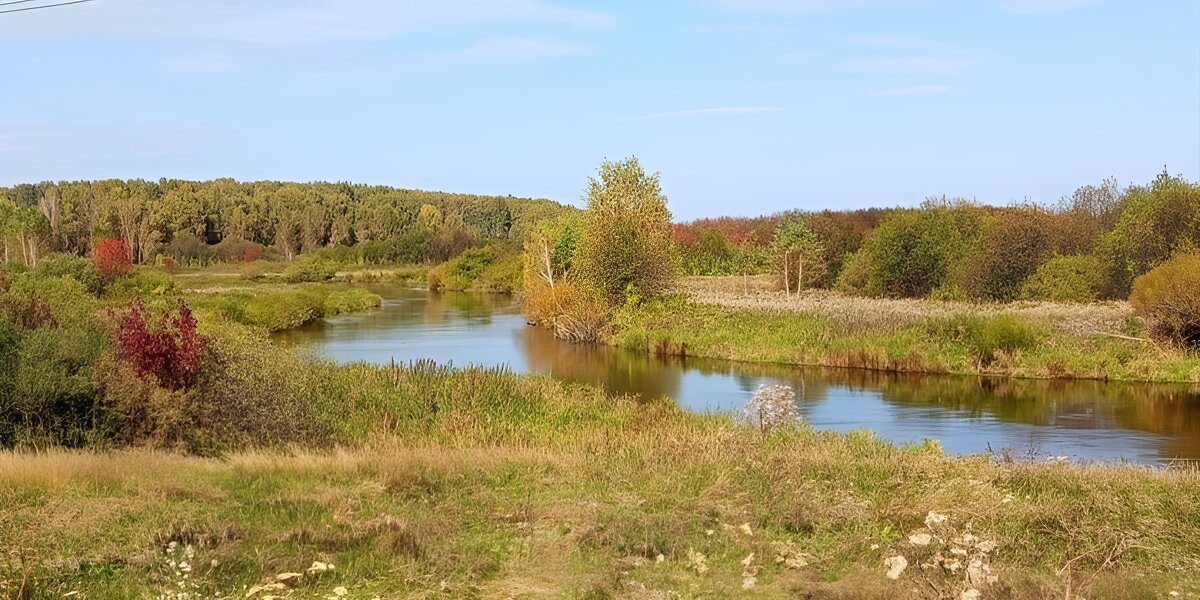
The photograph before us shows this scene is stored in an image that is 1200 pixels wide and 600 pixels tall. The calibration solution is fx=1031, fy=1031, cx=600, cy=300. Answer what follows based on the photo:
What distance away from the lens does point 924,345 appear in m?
31.0

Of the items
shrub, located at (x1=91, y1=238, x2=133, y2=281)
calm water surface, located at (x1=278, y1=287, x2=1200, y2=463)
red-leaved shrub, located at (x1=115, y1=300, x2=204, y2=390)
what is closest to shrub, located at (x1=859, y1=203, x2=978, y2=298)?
calm water surface, located at (x1=278, y1=287, x2=1200, y2=463)

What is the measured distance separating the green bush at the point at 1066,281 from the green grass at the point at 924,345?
979 centimetres

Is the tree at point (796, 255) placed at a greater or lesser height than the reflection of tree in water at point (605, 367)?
greater

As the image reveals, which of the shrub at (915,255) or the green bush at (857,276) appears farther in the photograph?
the green bush at (857,276)

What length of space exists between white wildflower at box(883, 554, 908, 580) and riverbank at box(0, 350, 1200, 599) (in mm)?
29

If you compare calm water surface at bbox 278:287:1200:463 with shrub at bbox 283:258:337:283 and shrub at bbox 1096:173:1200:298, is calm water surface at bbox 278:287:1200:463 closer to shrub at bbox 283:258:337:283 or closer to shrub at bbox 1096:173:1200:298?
shrub at bbox 1096:173:1200:298

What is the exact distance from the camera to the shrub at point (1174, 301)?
27844 mm

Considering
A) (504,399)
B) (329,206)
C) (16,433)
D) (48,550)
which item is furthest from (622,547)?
(329,206)

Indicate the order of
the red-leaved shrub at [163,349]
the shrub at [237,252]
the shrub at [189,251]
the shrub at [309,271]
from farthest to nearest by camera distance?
the shrub at [237,252] → the shrub at [189,251] → the shrub at [309,271] → the red-leaved shrub at [163,349]

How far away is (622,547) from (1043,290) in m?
38.8

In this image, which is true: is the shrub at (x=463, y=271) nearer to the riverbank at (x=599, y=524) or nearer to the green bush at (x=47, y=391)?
the green bush at (x=47, y=391)

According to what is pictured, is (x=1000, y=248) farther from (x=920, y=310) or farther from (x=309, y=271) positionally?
(x=309, y=271)

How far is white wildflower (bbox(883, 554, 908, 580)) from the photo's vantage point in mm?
6352

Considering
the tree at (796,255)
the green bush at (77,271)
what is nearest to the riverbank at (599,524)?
the green bush at (77,271)
